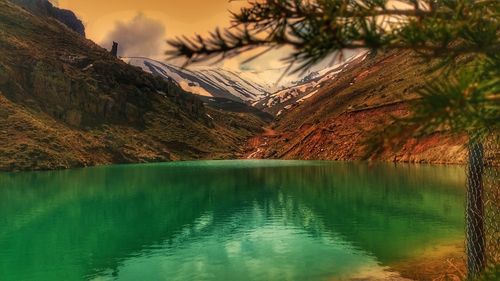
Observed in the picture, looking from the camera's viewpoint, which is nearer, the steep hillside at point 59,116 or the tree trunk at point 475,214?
the tree trunk at point 475,214

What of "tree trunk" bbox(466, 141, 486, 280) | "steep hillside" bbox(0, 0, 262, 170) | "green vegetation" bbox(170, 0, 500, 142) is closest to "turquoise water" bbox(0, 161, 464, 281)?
"tree trunk" bbox(466, 141, 486, 280)

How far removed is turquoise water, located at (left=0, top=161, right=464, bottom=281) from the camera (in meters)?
25.4

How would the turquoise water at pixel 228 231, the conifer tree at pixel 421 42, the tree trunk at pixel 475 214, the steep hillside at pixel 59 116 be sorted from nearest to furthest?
the conifer tree at pixel 421 42 → the tree trunk at pixel 475 214 → the turquoise water at pixel 228 231 → the steep hillside at pixel 59 116

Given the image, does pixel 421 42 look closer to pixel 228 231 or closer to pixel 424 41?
pixel 424 41

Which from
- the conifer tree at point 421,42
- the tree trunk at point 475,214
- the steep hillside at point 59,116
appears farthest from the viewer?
the steep hillside at point 59,116

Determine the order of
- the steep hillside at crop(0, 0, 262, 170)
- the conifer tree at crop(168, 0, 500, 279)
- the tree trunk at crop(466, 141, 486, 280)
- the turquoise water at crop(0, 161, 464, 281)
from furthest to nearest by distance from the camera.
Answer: the steep hillside at crop(0, 0, 262, 170) → the turquoise water at crop(0, 161, 464, 281) → the tree trunk at crop(466, 141, 486, 280) → the conifer tree at crop(168, 0, 500, 279)

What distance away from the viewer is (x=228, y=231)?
37.5 meters

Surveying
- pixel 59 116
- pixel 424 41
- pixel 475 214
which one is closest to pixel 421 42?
pixel 424 41

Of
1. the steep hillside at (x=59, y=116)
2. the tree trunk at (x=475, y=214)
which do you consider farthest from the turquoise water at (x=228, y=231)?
the steep hillside at (x=59, y=116)

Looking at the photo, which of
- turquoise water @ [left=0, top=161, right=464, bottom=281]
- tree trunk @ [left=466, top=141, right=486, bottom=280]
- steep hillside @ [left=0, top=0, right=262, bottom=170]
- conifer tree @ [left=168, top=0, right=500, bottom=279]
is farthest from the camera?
steep hillside @ [left=0, top=0, right=262, bottom=170]

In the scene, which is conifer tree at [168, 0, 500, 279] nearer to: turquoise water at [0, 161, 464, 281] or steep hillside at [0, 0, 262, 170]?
turquoise water at [0, 161, 464, 281]

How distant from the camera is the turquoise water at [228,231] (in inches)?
998

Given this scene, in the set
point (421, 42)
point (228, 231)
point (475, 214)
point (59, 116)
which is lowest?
point (228, 231)

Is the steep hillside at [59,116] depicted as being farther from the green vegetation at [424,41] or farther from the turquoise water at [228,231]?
the green vegetation at [424,41]
